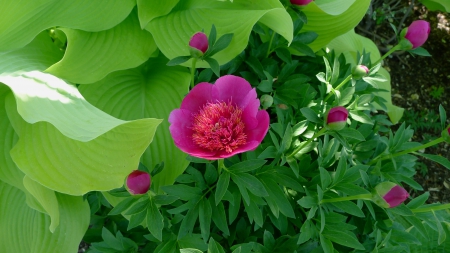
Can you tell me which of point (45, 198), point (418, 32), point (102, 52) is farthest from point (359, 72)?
point (45, 198)

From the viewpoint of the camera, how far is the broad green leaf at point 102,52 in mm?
867

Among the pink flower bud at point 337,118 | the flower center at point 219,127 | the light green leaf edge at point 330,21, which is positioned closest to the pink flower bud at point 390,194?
the pink flower bud at point 337,118

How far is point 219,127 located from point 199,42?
15 centimetres

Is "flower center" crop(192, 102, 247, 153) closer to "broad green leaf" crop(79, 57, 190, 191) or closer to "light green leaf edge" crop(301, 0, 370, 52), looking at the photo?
"broad green leaf" crop(79, 57, 190, 191)

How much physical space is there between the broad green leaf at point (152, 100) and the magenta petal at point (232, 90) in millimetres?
204

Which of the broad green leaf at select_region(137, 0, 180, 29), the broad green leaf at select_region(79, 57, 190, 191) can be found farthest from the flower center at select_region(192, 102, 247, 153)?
the broad green leaf at select_region(137, 0, 180, 29)

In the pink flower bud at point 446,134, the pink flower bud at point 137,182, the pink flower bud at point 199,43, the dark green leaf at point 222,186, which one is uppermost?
the pink flower bud at point 199,43

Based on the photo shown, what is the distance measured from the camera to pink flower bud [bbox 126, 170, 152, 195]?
646 millimetres

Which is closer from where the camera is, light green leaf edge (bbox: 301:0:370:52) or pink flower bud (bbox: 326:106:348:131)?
pink flower bud (bbox: 326:106:348:131)

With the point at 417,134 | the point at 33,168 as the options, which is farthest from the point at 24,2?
the point at 417,134

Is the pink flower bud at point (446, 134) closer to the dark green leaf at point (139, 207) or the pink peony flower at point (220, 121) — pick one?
the pink peony flower at point (220, 121)

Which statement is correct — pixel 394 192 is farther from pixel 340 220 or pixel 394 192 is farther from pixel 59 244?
pixel 59 244

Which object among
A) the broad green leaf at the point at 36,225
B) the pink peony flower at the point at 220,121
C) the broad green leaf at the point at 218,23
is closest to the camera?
the pink peony flower at the point at 220,121

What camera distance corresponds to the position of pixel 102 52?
916 mm
